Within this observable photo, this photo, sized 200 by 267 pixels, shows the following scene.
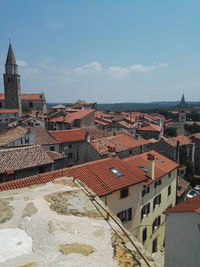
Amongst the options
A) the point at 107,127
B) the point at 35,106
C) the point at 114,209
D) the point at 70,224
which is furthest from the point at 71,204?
the point at 35,106

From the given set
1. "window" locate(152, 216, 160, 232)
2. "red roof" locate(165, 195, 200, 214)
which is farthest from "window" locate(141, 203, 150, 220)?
"red roof" locate(165, 195, 200, 214)

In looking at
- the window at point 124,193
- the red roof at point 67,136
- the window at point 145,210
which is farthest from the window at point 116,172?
the red roof at point 67,136

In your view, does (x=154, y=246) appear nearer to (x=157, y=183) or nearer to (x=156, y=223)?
(x=156, y=223)

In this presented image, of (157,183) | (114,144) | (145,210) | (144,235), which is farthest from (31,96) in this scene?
(144,235)

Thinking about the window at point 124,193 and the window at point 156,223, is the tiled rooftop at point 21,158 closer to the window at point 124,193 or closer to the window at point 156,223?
the window at point 124,193

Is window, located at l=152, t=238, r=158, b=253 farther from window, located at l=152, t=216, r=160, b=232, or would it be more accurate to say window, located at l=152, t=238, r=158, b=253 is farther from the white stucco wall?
the white stucco wall

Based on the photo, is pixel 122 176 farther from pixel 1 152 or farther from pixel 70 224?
pixel 70 224
